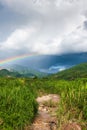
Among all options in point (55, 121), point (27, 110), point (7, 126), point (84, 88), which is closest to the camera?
point (7, 126)

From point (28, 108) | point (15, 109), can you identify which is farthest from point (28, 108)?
point (15, 109)

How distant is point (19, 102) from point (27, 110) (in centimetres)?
58

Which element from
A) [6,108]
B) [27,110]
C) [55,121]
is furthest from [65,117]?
[6,108]

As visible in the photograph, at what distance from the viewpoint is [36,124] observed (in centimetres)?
1502

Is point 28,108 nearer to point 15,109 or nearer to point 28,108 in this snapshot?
point 28,108

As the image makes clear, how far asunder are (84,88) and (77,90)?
0.43 m

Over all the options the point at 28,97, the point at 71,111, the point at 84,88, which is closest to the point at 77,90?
the point at 84,88

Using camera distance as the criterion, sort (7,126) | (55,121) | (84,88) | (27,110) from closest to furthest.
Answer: (7,126)
(27,110)
(55,121)
(84,88)

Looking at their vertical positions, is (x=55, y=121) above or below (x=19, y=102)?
below

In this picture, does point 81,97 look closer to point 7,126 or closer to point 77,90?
point 77,90

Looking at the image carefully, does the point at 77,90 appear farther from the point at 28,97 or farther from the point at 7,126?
the point at 7,126

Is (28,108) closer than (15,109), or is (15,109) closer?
(15,109)

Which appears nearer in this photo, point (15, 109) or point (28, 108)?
point (15, 109)

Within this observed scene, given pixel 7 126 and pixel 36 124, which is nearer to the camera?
pixel 7 126
